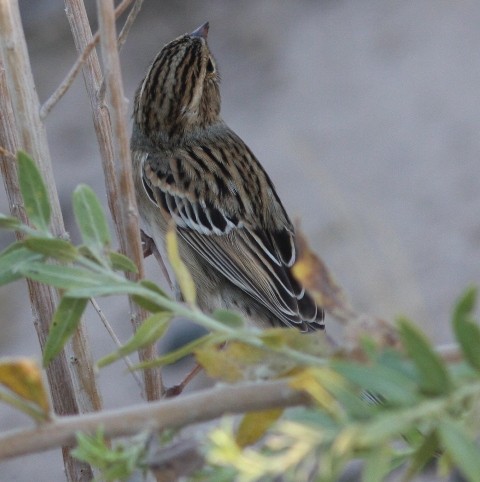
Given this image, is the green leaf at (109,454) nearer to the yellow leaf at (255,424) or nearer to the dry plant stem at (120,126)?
the yellow leaf at (255,424)

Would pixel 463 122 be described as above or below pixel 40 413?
below

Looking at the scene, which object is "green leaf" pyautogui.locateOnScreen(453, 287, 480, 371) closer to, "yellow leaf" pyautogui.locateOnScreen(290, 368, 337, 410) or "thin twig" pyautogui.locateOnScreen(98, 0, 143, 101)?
"yellow leaf" pyautogui.locateOnScreen(290, 368, 337, 410)

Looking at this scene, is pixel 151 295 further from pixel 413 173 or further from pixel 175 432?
pixel 413 173

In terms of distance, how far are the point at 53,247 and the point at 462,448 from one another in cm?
51

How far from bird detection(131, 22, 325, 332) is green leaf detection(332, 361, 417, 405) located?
2094 mm

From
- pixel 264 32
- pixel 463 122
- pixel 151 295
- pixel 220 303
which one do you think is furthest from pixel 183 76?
pixel 264 32

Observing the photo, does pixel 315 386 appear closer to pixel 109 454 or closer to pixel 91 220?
pixel 109 454

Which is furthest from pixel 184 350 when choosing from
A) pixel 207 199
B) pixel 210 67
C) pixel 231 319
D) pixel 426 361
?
pixel 210 67

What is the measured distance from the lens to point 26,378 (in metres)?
0.90

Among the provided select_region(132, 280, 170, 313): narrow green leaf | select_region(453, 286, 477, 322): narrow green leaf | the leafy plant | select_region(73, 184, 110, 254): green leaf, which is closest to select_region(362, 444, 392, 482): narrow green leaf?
the leafy plant

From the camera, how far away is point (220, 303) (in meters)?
3.00

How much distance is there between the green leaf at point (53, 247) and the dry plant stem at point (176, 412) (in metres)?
0.25

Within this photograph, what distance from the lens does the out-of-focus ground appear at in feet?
16.4

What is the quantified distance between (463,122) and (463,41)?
0.94 m
